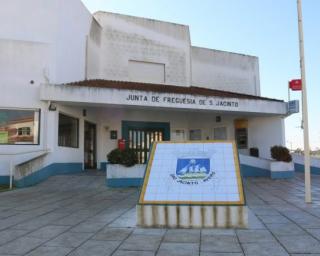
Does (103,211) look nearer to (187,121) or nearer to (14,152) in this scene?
(14,152)

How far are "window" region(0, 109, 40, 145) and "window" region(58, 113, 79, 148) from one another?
989 millimetres

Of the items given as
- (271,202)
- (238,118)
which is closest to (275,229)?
(271,202)

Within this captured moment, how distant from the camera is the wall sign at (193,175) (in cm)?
537

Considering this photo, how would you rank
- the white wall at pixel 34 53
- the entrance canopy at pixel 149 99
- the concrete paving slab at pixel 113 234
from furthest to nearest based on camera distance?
1. the white wall at pixel 34 53
2. the entrance canopy at pixel 149 99
3. the concrete paving slab at pixel 113 234

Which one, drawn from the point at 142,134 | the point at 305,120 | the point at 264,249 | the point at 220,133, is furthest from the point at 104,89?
the point at 264,249

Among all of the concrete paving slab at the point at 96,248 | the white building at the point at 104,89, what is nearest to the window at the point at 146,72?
the white building at the point at 104,89

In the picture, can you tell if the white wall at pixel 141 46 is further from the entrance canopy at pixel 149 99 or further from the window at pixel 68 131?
the entrance canopy at pixel 149 99

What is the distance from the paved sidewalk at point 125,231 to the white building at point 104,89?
13.0 ft

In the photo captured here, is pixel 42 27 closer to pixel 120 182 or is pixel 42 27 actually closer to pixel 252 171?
pixel 120 182

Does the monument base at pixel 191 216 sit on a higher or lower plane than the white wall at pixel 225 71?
lower

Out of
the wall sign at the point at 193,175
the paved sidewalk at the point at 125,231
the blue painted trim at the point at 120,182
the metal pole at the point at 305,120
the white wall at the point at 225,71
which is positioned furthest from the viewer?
the white wall at the point at 225,71

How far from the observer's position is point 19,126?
1166 centimetres

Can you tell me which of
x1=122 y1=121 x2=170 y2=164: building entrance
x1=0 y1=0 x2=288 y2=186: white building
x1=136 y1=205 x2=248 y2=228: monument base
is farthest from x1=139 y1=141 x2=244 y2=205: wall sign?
x1=122 y1=121 x2=170 y2=164: building entrance

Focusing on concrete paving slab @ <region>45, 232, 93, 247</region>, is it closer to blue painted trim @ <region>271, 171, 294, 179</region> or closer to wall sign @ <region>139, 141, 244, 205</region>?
wall sign @ <region>139, 141, 244, 205</region>
